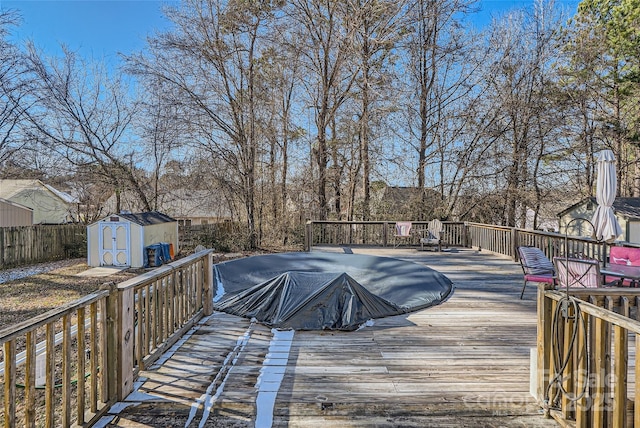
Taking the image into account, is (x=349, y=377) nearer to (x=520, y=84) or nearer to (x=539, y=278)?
(x=539, y=278)

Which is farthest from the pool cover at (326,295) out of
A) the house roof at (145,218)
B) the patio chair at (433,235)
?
the house roof at (145,218)

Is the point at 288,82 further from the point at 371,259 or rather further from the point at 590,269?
the point at 590,269

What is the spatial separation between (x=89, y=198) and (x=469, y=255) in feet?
50.1

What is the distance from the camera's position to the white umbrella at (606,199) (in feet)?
15.1

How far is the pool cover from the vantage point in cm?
372

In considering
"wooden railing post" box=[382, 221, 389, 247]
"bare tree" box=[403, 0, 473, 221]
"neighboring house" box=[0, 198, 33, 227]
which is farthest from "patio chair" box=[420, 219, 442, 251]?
"neighboring house" box=[0, 198, 33, 227]

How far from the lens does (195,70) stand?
1291cm

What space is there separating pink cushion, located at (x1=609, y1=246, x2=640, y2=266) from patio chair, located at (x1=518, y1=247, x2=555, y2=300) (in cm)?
80

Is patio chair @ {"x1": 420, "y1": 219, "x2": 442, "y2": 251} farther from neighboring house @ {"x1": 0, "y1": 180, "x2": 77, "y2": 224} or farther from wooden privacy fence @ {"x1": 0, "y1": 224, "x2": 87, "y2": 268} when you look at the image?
neighboring house @ {"x1": 0, "y1": 180, "x2": 77, "y2": 224}

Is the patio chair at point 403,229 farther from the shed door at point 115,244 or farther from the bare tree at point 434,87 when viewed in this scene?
the shed door at point 115,244

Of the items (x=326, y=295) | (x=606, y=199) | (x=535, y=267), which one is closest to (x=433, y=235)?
(x=535, y=267)

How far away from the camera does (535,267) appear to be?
15.9 ft

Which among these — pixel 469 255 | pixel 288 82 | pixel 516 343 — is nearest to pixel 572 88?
pixel 469 255

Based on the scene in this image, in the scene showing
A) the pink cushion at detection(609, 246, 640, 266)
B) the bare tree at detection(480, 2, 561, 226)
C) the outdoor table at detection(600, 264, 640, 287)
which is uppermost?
the bare tree at detection(480, 2, 561, 226)
